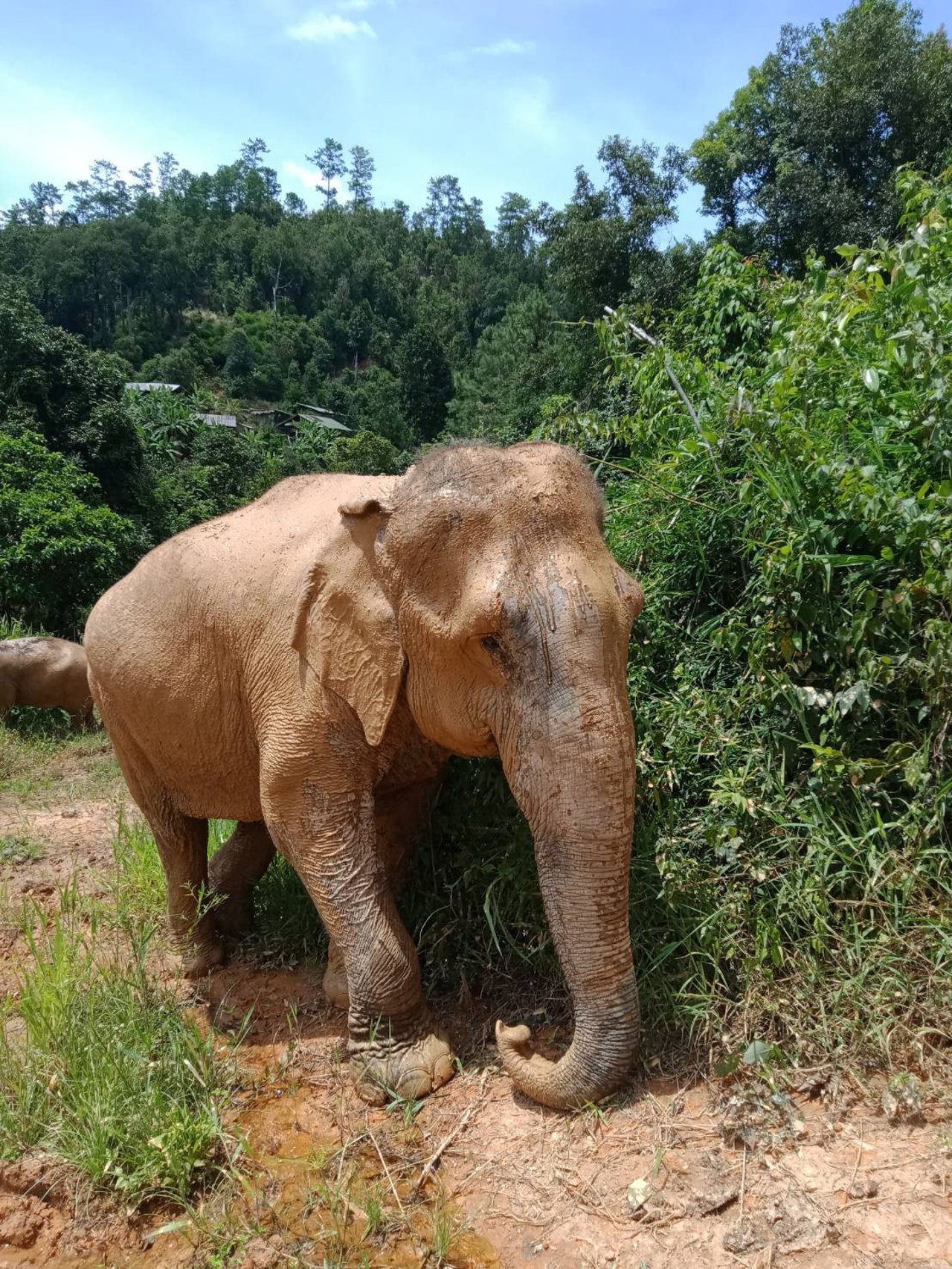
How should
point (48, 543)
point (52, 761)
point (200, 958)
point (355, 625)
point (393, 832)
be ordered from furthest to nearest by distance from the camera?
1. point (48, 543)
2. point (52, 761)
3. point (200, 958)
4. point (393, 832)
5. point (355, 625)

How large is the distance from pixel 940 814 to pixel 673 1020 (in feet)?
3.93

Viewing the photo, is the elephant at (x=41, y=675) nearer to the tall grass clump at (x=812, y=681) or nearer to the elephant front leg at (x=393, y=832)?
the elephant front leg at (x=393, y=832)

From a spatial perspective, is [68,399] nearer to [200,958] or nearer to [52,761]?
[52,761]

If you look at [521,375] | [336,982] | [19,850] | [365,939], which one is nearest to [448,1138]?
[365,939]

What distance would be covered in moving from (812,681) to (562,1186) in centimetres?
207

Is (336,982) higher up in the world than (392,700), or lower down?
lower down

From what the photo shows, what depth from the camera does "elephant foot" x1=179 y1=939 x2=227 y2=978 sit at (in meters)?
4.39

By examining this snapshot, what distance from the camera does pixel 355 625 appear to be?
3.20m

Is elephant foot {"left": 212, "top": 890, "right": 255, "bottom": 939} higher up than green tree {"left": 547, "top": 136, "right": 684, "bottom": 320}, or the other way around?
green tree {"left": 547, "top": 136, "right": 684, "bottom": 320}

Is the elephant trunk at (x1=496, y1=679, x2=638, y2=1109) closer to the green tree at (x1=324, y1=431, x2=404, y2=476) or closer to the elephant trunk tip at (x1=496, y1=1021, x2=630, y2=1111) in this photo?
the elephant trunk tip at (x1=496, y1=1021, x2=630, y2=1111)

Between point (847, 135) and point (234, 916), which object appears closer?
point (234, 916)

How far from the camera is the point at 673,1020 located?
3.14m

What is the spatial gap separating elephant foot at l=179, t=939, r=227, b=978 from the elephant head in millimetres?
2018

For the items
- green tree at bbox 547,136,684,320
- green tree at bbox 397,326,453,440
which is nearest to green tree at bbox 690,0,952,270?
green tree at bbox 547,136,684,320
